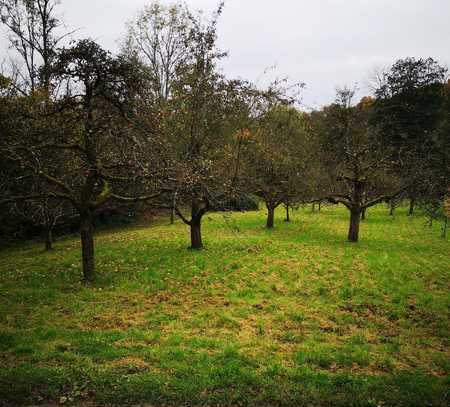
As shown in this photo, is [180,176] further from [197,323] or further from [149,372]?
[149,372]

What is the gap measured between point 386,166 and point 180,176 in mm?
15108

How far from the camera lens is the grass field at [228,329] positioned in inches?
239

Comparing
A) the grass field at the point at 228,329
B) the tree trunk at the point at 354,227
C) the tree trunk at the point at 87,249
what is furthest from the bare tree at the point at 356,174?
the tree trunk at the point at 87,249

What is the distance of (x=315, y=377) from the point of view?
647cm

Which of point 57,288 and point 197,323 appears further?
point 57,288

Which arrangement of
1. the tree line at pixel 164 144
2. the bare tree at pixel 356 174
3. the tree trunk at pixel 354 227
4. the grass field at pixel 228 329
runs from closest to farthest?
the grass field at pixel 228 329
the tree line at pixel 164 144
the bare tree at pixel 356 174
the tree trunk at pixel 354 227

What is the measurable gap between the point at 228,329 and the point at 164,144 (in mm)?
6296

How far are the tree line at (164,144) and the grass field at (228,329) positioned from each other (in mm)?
2383

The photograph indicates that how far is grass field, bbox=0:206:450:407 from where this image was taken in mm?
6078

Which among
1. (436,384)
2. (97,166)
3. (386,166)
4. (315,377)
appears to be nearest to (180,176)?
(97,166)

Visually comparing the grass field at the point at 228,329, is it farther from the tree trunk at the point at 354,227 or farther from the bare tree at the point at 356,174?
the bare tree at the point at 356,174

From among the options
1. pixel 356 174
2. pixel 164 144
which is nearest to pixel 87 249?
pixel 164 144

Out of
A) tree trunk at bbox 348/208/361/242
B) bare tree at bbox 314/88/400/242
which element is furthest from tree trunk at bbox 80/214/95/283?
tree trunk at bbox 348/208/361/242

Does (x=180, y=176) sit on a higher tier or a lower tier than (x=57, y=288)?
higher
